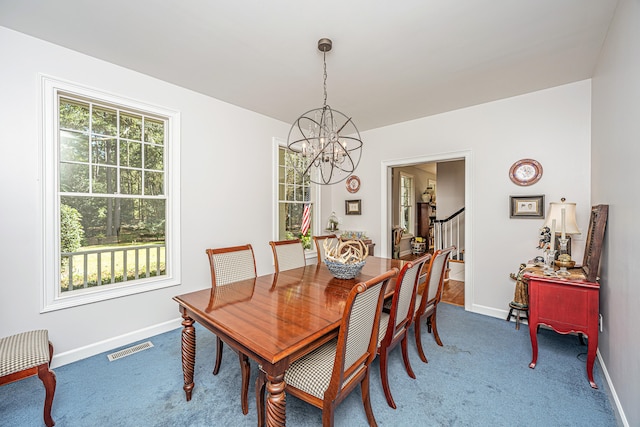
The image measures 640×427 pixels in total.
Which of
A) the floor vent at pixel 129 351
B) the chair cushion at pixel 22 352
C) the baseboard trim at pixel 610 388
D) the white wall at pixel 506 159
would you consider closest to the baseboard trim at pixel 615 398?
the baseboard trim at pixel 610 388

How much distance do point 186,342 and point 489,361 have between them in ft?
8.46

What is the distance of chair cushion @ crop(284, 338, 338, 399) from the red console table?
1.95 m

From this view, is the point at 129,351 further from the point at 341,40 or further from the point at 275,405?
the point at 341,40

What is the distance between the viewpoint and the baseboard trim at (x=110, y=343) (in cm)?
237

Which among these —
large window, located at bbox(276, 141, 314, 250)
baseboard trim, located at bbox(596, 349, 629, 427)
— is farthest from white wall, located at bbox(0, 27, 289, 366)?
baseboard trim, located at bbox(596, 349, 629, 427)

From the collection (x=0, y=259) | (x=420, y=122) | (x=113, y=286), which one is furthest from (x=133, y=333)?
(x=420, y=122)

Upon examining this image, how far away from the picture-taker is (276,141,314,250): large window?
4359 mm

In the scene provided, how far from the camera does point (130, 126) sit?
2.99 metres

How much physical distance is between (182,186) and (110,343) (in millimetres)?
1738

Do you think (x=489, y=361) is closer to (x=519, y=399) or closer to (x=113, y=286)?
(x=519, y=399)

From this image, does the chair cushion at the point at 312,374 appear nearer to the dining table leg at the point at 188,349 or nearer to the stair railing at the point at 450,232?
the dining table leg at the point at 188,349

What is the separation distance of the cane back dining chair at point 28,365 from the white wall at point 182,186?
0.61m

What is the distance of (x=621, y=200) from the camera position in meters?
1.82

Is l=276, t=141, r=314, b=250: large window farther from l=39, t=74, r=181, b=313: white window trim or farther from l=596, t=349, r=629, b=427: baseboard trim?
l=596, t=349, r=629, b=427: baseboard trim
